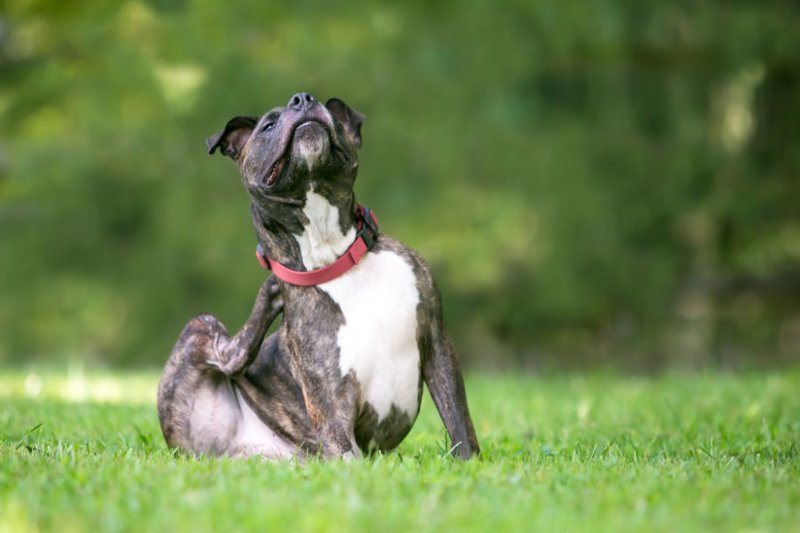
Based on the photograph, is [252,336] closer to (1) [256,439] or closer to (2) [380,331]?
(1) [256,439]

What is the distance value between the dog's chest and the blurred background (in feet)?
27.2

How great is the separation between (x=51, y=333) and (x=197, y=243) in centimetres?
644

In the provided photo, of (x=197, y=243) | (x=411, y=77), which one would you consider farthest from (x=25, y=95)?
(x=411, y=77)

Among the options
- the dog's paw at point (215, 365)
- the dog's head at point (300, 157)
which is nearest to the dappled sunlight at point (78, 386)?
the dog's paw at point (215, 365)

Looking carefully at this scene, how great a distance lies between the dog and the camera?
4559mm

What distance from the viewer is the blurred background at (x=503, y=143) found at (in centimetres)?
1298

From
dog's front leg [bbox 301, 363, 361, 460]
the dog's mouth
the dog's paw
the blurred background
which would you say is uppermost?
the blurred background

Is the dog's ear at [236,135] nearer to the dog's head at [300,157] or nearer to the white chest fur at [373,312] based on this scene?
the dog's head at [300,157]

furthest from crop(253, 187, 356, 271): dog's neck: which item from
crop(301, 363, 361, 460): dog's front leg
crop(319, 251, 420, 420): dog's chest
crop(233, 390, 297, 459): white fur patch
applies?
crop(233, 390, 297, 459): white fur patch

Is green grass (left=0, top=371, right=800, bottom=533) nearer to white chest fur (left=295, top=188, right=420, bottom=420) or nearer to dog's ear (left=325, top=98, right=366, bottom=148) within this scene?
white chest fur (left=295, top=188, right=420, bottom=420)

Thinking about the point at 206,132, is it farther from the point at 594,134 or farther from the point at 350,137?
the point at 350,137

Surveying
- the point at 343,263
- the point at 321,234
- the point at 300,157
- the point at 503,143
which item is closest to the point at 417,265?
the point at 343,263

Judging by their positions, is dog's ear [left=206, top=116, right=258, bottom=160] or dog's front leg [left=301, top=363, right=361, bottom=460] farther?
dog's ear [left=206, top=116, right=258, bottom=160]

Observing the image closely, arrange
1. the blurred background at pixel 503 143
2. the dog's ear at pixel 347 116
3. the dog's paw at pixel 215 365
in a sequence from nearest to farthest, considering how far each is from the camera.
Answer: the dog's ear at pixel 347 116, the dog's paw at pixel 215 365, the blurred background at pixel 503 143
